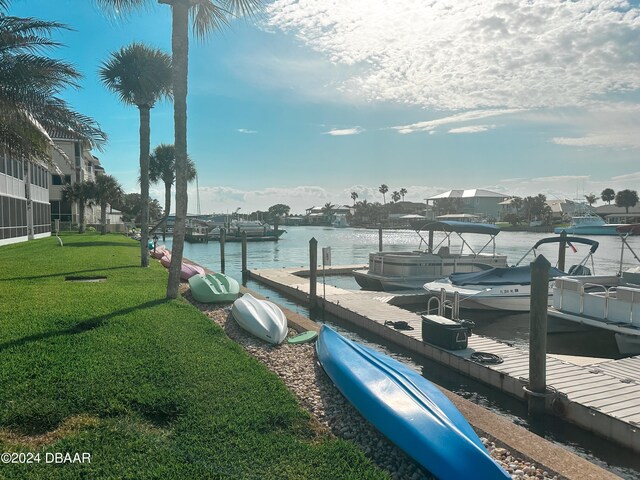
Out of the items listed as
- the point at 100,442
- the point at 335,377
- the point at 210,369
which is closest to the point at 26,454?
the point at 100,442

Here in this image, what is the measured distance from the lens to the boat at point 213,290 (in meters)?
12.2

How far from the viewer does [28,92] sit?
14156 mm

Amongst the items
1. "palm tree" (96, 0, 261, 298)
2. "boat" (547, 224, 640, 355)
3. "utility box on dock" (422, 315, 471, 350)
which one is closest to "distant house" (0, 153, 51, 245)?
"palm tree" (96, 0, 261, 298)

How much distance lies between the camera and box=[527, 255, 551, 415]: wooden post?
7398mm

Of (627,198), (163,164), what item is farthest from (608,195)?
(163,164)

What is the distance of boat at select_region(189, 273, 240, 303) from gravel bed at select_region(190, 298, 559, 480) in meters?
3.34

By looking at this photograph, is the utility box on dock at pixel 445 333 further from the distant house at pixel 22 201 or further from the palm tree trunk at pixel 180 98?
the distant house at pixel 22 201

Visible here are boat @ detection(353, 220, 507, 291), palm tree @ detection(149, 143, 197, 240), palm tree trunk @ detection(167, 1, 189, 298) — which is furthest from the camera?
palm tree @ detection(149, 143, 197, 240)

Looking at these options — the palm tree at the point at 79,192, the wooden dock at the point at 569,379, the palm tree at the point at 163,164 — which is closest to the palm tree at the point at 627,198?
the palm tree at the point at 163,164

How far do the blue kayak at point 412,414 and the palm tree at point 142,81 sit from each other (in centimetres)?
1619

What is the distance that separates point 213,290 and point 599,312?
9554 mm

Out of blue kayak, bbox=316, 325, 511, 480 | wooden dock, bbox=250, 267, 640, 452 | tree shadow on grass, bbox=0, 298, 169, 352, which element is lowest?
wooden dock, bbox=250, 267, 640, 452

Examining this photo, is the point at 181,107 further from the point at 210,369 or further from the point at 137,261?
the point at 137,261

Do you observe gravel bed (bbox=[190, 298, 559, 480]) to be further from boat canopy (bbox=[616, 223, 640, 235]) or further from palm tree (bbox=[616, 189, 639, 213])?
palm tree (bbox=[616, 189, 639, 213])
